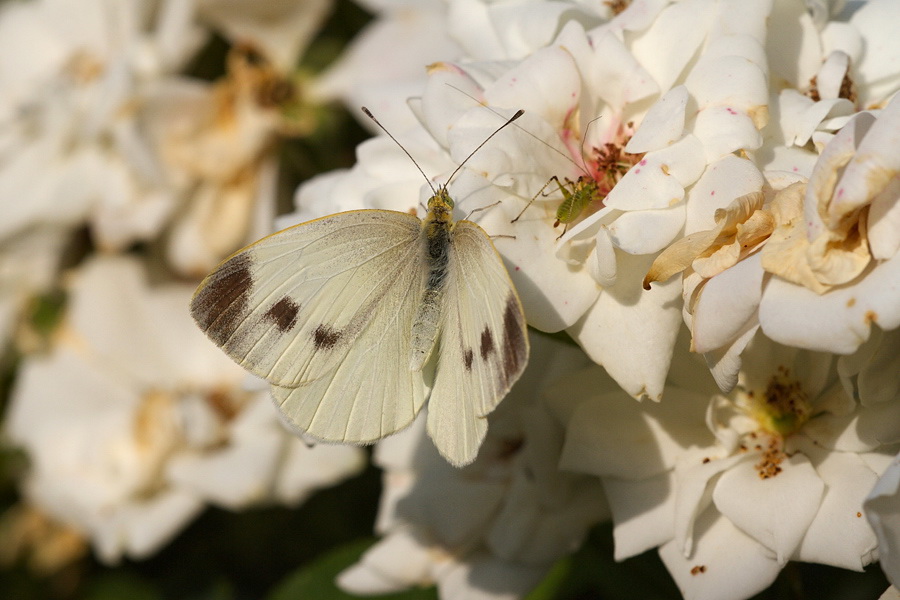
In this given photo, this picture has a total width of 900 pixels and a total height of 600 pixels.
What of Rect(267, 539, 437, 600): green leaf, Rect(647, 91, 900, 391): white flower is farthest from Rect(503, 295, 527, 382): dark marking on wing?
Rect(267, 539, 437, 600): green leaf

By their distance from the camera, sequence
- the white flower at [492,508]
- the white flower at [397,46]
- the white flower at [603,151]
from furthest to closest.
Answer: the white flower at [397,46], the white flower at [492,508], the white flower at [603,151]

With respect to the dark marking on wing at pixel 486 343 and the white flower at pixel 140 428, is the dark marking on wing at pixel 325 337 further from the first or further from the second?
the white flower at pixel 140 428

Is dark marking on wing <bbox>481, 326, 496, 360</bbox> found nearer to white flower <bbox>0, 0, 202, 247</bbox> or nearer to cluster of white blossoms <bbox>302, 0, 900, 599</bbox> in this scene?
cluster of white blossoms <bbox>302, 0, 900, 599</bbox>

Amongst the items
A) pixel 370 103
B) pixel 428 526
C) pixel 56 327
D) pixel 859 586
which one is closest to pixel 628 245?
pixel 370 103

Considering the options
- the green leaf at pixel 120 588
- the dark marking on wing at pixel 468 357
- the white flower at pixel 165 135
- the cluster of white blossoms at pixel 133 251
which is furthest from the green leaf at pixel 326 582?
the dark marking on wing at pixel 468 357

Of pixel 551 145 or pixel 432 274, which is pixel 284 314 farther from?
pixel 551 145

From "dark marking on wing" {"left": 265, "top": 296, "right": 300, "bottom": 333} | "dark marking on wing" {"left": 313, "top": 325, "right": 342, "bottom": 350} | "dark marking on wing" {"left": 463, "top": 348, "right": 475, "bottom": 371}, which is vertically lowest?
"dark marking on wing" {"left": 463, "top": 348, "right": 475, "bottom": 371}
